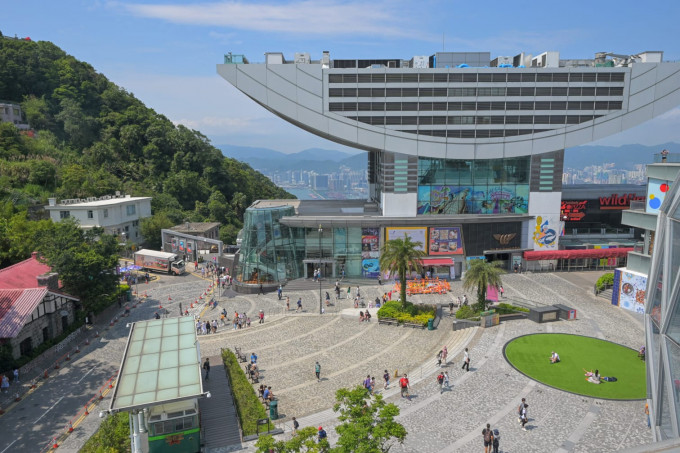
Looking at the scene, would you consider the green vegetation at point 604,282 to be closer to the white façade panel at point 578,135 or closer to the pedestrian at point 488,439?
the white façade panel at point 578,135

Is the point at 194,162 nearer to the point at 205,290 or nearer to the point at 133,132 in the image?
the point at 133,132

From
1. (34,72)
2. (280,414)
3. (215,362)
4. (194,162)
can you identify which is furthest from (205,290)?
(34,72)

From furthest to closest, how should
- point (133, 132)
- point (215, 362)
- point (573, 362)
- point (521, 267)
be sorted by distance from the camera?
point (133, 132) → point (521, 267) → point (215, 362) → point (573, 362)

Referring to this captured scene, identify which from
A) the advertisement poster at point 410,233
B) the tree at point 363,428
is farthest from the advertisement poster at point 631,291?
the tree at point 363,428

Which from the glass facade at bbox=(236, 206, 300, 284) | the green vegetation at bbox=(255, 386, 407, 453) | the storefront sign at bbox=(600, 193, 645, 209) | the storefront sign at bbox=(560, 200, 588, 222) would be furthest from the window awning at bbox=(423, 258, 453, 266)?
the green vegetation at bbox=(255, 386, 407, 453)

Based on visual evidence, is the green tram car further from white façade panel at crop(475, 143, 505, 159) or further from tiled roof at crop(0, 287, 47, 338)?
white façade panel at crop(475, 143, 505, 159)

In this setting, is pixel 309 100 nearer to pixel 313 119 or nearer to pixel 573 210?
pixel 313 119

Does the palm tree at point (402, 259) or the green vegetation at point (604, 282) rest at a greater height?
the palm tree at point (402, 259)
